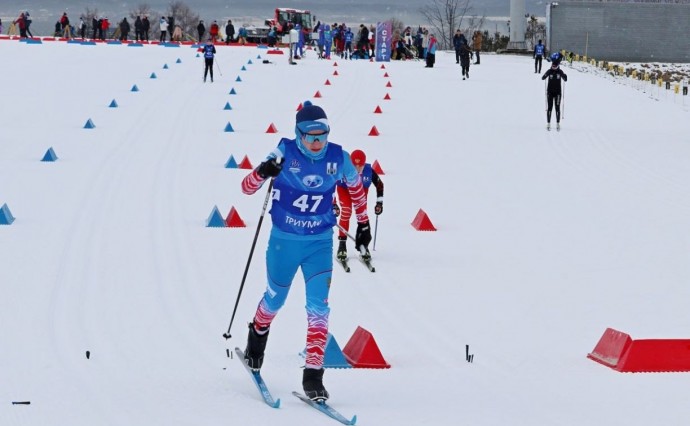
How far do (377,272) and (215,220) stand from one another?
283 centimetres

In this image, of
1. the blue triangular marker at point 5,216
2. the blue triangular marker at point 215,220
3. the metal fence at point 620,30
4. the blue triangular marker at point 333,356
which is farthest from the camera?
the metal fence at point 620,30

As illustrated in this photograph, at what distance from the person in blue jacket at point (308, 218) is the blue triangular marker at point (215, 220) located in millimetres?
6538

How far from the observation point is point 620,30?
64.2m

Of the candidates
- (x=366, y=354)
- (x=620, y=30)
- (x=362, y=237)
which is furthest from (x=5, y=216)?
(x=620, y=30)

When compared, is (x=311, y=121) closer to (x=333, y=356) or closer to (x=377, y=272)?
(x=333, y=356)

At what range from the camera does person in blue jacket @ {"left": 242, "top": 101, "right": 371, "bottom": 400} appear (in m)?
7.05

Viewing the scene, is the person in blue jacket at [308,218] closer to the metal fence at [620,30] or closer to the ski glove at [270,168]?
the ski glove at [270,168]

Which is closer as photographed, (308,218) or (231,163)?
(308,218)

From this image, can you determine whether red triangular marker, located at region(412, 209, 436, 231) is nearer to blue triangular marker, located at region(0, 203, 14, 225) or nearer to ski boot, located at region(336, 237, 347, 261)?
ski boot, located at region(336, 237, 347, 261)

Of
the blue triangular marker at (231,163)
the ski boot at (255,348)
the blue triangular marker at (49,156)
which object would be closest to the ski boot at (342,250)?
the ski boot at (255,348)

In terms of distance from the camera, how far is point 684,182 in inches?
739

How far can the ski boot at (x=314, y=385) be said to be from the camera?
23.1 feet

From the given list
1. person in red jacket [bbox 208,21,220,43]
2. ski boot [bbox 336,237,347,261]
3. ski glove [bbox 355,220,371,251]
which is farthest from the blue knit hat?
person in red jacket [bbox 208,21,220,43]

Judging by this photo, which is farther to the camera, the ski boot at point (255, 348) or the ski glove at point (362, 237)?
the ski glove at point (362, 237)
